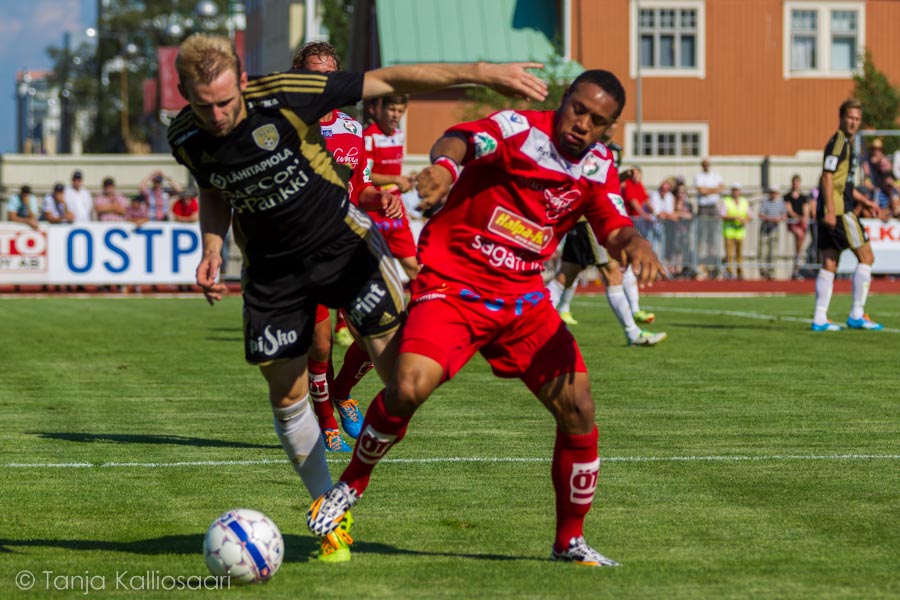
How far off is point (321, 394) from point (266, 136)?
11.3 feet

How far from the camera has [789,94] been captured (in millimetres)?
48250

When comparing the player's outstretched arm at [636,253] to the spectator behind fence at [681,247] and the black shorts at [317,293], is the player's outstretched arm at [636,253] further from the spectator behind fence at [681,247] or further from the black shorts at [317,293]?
the spectator behind fence at [681,247]

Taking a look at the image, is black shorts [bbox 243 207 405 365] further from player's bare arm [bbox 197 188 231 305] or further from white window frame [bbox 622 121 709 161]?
white window frame [bbox 622 121 709 161]

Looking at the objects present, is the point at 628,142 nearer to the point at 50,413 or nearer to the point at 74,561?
the point at 50,413

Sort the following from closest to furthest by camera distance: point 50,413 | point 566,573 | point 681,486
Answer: point 566,573
point 681,486
point 50,413

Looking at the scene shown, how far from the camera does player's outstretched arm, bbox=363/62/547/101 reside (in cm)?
613

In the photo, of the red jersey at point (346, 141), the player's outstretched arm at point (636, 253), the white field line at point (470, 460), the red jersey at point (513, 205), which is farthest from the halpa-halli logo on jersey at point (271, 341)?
the red jersey at point (346, 141)

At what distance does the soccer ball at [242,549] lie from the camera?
5949 mm

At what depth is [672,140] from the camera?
4847 cm

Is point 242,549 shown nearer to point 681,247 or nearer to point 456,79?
point 456,79

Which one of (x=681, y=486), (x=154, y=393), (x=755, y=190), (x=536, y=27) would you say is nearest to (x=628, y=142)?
(x=536, y=27)

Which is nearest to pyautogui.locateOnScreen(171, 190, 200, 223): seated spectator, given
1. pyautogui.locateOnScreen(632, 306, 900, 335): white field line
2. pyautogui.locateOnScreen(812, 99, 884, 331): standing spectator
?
pyautogui.locateOnScreen(632, 306, 900, 335): white field line

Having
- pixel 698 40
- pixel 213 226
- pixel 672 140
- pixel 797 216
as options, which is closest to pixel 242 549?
pixel 213 226

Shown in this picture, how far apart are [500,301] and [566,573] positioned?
1.12 metres
